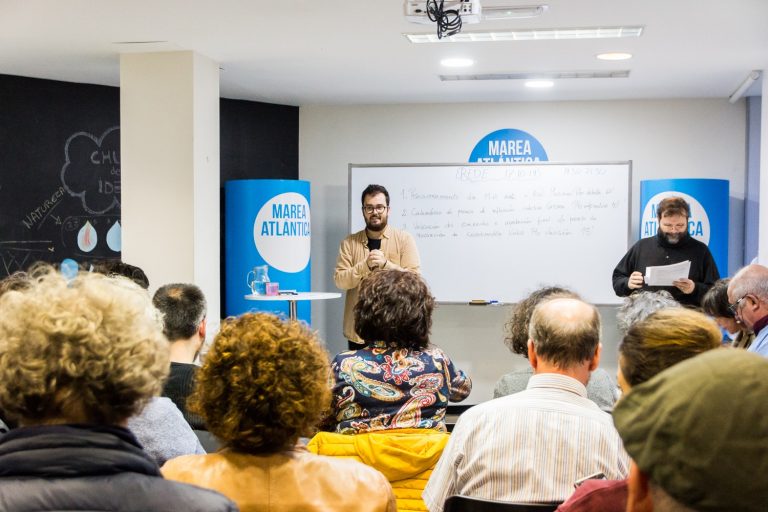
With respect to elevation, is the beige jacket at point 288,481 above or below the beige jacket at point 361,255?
below

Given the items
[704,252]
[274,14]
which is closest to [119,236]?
[274,14]

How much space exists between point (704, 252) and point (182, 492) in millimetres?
4959

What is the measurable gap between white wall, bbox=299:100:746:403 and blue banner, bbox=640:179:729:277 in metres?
0.60

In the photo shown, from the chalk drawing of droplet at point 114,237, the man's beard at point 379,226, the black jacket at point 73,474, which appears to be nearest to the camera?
the black jacket at point 73,474

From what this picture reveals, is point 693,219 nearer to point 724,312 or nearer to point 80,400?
point 724,312

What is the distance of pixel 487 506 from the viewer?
1.91 meters

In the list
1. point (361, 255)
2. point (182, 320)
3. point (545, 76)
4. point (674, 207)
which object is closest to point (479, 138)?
point (545, 76)

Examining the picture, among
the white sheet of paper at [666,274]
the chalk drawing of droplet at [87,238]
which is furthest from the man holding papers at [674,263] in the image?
the chalk drawing of droplet at [87,238]

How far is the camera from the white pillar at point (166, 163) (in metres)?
5.54

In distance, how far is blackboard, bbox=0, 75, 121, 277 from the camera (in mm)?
6113

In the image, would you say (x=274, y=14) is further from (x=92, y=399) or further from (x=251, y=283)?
(x=92, y=399)

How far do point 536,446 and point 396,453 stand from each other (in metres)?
0.52

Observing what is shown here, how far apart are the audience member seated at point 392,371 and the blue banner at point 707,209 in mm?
4315

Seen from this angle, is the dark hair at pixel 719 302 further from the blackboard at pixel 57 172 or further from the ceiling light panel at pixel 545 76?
the blackboard at pixel 57 172
